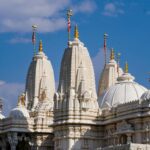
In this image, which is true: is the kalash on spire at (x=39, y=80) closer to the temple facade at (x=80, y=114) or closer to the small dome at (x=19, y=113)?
the temple facade at (x=80, y=114)

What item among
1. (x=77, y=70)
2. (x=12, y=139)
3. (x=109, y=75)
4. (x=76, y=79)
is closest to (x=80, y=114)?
(x=76, y=79)

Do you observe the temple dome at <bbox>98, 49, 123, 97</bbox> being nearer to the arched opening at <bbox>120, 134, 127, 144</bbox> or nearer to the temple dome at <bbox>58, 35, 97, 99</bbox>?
the temple dome at <bbox>58, 35, 97, 99</bbox>

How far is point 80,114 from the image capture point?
55469 mm

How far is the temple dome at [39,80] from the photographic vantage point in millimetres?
68188

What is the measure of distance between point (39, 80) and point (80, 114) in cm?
1495

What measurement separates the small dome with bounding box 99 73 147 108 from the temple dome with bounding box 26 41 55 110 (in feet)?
34.5

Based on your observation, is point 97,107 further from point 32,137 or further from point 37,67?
point 37,67

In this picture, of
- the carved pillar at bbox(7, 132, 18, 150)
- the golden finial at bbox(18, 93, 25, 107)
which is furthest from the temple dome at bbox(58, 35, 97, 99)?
the carved pillar at bbox(7, 132, 18, 150)

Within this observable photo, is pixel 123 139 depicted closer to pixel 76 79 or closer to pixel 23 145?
pixel 76 79

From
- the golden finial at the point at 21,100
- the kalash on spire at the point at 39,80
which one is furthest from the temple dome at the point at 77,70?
the kalash on spire at the point at 39,80

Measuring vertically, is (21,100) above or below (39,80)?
below

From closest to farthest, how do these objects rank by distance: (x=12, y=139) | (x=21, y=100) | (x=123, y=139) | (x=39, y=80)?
(x=123, y=139)
(x=12, y=139)
(x=21, y=100)
(x=39, y=80)

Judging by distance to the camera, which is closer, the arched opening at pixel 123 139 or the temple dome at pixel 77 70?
the arched opening at pixel 123 139

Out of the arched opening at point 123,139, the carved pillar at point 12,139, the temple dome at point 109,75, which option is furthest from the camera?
the temple dome at point 109,75
